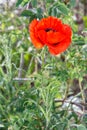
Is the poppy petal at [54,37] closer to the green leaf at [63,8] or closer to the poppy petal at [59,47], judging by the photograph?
the poppy petal at [59,47]

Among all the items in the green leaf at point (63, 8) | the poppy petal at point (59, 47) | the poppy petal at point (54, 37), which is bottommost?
the poppy petal at point (59, 47)

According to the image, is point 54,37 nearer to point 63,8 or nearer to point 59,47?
point 59,47

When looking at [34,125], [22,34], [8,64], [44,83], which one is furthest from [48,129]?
[22,34]

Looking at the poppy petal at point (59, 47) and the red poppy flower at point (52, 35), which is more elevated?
the red poppy flower at point (52, 35)

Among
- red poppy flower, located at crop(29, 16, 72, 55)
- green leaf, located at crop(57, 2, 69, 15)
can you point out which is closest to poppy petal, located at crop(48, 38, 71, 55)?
red poppy flower, located at crop(29, 16, 72, 55)

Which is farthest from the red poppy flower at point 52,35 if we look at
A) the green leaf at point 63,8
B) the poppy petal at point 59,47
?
the green leaf at point 63,8

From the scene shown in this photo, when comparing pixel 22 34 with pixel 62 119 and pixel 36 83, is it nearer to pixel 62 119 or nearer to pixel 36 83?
pixel 36 83

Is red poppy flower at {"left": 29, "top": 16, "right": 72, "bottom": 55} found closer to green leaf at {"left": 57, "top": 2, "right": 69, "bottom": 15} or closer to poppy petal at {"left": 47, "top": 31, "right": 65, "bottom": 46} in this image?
poppy petal at {"left": 47, "top": 31, "right": 65, "bottom": 46}

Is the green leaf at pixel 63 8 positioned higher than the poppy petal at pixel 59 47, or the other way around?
the green leaf at pixel 63 8

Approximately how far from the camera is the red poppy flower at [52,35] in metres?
1.31

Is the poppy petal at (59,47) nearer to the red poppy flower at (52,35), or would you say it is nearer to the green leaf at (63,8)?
the red poppy flower at (52,35)

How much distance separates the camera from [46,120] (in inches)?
54.6

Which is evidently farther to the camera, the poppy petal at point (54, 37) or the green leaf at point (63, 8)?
the green leaf at point (63, 8)

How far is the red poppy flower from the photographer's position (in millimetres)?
1310
